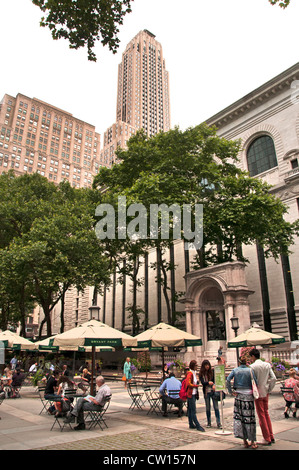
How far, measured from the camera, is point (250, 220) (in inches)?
1035

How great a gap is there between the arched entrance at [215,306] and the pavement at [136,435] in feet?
44.6

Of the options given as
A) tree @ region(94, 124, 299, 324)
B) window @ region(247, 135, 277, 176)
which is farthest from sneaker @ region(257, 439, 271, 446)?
window @ region(247, 135, 277, 176)

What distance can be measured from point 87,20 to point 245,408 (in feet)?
32.1

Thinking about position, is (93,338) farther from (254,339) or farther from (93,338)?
(254,339)

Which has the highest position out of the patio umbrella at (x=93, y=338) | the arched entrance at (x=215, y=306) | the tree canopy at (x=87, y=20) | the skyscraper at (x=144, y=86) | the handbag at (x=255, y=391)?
the skyscraper at (x=144, y=86)

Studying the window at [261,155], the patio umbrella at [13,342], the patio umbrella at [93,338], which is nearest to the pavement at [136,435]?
the patio umbrella at [93,338]

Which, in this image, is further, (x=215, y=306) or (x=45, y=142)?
(x=45, y=142)

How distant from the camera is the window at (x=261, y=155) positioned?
35.5 m

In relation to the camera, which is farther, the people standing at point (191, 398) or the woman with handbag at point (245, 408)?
the people standing at point (191, 398)

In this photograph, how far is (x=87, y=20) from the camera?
27.6 feet

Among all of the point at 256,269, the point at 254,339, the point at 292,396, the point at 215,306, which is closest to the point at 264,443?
the point at 292,396

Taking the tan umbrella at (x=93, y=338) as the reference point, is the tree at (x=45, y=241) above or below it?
above

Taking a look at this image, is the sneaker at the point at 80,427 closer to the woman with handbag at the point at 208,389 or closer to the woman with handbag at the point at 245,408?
the woman with handbag at the point at 208,389
